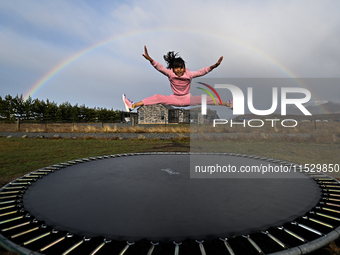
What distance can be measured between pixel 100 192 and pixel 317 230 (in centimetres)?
175

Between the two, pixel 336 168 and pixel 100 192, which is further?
pixel 336 168

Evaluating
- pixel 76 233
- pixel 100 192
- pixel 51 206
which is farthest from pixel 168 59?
pixel 76 233

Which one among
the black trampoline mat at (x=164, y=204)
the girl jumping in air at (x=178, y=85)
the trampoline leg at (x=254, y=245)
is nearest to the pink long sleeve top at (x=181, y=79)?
the girl jumping in air at (x=178, y=85)

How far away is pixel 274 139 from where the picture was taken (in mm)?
8547

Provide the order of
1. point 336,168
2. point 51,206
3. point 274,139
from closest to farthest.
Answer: point 51,206 → point 336,168 → point 274,139

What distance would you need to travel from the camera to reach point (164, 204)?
1.69 meters

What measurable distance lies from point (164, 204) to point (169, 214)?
0.61 ft

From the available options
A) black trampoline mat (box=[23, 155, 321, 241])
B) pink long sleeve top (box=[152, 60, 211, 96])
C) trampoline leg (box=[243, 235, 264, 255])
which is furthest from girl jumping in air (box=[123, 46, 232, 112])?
trampoline leg (box=[243, 235, 264, 255])

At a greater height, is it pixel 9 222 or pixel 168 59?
pixel 168 59

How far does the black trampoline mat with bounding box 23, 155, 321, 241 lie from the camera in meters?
1.32

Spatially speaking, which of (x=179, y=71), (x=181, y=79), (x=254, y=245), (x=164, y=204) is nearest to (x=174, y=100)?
(x=181, y=79)

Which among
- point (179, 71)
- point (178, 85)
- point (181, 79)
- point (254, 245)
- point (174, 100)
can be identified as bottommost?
point (254, 245)

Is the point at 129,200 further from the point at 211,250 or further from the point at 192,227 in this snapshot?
the point at 211,250

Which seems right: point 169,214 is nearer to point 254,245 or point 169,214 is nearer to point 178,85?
point 254,245
